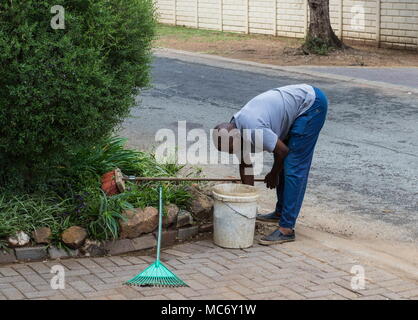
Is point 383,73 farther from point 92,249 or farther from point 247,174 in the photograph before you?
point 92,249

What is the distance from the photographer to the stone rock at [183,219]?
23.6 feet

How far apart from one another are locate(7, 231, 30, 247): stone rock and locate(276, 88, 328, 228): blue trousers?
2123 millimetres

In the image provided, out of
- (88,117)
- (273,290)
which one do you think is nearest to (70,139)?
(88,117)

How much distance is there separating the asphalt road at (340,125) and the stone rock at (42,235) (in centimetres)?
166

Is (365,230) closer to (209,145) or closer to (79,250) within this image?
(79,250)

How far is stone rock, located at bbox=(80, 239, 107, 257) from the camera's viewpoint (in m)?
6.72

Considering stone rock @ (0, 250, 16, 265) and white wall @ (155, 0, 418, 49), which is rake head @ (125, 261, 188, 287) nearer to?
stone rock @ (0, 250, 16, 265)

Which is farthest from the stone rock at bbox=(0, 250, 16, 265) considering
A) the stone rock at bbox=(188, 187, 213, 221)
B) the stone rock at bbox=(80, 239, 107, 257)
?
the stone rock at bbox=(188, 187, 213, 221)

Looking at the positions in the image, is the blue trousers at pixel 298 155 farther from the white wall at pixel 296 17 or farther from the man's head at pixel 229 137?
the white wall at pixel 296 17

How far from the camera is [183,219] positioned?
23.7 ft

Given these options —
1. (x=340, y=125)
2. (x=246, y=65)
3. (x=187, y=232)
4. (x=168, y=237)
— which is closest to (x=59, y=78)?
A: (x=168, y=237)

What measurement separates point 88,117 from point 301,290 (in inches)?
84.4

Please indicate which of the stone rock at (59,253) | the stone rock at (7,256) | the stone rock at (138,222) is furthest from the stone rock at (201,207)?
the stone rock at (7,256)

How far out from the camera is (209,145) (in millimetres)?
11102
